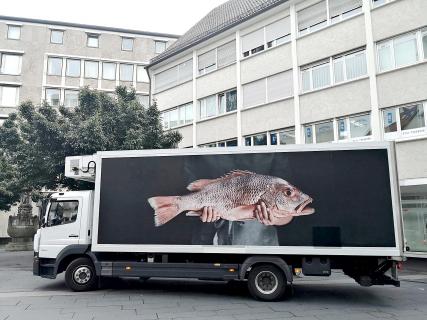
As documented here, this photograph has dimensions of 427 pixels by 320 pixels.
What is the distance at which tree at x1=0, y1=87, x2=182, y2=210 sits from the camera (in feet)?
47.4

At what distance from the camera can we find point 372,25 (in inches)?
636

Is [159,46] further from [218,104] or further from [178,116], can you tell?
[218,104]

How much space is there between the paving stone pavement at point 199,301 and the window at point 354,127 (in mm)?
6758

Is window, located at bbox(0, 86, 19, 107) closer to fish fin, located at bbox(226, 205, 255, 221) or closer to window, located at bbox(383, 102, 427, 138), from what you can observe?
window, located at bbox(383, 102, 427, 138)

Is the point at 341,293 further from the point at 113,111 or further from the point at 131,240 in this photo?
the point at 113,111

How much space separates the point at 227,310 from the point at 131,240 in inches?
105

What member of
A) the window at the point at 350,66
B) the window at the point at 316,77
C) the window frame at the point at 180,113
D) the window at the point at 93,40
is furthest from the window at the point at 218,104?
the window at the point at 93,40

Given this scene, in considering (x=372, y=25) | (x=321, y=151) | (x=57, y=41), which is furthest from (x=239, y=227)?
(x=57, y=41)

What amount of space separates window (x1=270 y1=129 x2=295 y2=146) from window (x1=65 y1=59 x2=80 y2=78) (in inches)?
991

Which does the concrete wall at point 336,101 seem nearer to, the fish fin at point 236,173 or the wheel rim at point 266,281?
the fish fin at point 236,173

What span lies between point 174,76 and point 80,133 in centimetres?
1216

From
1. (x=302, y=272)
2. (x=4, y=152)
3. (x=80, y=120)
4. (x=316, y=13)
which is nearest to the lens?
(x=302, y=272)

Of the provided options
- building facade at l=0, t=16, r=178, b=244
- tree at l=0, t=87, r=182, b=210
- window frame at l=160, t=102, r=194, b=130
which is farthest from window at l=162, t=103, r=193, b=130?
building facade at l=0, t=16, r=178, b=244

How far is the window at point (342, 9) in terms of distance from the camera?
1693 cm
